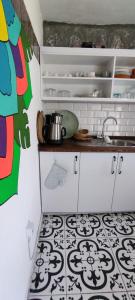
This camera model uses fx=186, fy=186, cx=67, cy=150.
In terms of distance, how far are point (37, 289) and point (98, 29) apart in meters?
2.67

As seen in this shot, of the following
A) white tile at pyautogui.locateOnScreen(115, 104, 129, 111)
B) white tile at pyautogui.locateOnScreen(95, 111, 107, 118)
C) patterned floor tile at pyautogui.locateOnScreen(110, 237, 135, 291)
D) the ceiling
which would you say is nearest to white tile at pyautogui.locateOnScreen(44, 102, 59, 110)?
white tile at pyautogui.locateOnScreen(95, 111, 107, 118)

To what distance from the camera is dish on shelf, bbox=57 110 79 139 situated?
2.26 m

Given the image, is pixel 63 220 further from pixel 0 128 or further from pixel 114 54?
pixel 114 54

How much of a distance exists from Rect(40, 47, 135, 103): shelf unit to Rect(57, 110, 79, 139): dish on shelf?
0.58ft

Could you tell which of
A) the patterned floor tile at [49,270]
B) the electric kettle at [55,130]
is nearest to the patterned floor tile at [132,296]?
the patterned floor tile at [49,270]

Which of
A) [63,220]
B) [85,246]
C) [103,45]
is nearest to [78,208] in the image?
[63,220]

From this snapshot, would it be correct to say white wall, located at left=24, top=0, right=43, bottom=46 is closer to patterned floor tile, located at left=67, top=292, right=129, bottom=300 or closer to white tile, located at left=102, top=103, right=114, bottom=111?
white tile, located at left=102, top=103, right=114, bottom=111

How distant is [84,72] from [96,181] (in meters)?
1.31

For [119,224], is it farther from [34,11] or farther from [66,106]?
[34,11]

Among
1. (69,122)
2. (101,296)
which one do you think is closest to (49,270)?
(101,296)

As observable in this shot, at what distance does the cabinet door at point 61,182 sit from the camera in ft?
6.36

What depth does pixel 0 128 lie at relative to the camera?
753mm

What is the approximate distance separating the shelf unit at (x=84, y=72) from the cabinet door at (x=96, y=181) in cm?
69

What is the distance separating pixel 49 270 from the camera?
1507 mm
